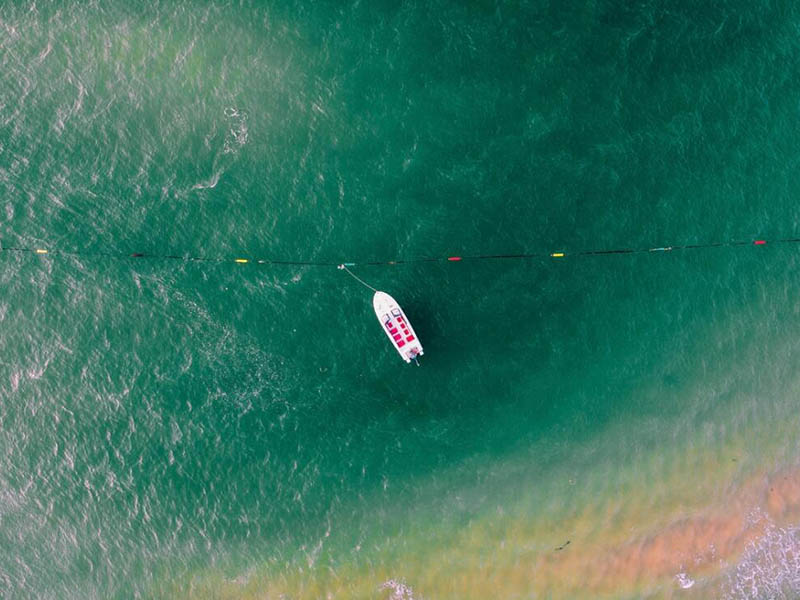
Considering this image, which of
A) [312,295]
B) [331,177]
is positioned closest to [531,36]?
[331,177]

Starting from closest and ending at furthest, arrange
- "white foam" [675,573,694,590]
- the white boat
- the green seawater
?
the white boat < "white foam" [675,573,694,590] < the green seawater

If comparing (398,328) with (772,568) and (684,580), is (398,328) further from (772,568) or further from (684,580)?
(772,568)

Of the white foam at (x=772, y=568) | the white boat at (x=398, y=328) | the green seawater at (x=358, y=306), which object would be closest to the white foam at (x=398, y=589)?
the green seawater at (x=358, y=306)

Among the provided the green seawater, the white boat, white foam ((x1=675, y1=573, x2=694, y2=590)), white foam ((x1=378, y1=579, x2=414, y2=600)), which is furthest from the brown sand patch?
the white boat

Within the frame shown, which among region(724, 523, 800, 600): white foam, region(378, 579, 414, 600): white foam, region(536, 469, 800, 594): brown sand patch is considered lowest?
region(724, 523, 800, 600): white foam

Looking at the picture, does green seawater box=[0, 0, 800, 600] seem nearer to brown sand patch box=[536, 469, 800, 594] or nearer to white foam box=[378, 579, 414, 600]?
brown sand patch box=[536, 469, 800, 594]

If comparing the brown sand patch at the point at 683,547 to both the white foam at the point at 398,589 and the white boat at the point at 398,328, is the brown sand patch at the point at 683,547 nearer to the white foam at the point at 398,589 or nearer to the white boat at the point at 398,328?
the white foam at the point at 398,589

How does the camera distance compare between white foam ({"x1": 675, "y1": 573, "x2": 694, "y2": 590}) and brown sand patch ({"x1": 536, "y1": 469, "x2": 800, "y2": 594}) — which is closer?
white foam ({"x1": 675, "y1": 573, "x2": 694, "y2": 590})
